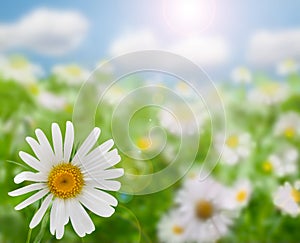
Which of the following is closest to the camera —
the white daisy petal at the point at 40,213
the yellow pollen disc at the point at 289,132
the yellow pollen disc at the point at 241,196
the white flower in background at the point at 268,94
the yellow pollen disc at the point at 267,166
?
the white daisy petal at the point at 40,213

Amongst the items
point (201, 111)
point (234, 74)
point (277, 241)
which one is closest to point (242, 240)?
point (277, 241)

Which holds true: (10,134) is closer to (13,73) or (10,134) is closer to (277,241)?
(13,73)

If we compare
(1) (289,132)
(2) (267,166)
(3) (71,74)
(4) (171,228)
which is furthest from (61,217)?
(3) (71,74)

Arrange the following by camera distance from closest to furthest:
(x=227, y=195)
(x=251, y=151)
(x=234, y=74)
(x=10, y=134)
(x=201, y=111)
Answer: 1. (x=227, y=195)
2. (x=10, y=134)
3. (x=251, y=151)
4. (x=201, y=111)
5. (x=234, y=74)

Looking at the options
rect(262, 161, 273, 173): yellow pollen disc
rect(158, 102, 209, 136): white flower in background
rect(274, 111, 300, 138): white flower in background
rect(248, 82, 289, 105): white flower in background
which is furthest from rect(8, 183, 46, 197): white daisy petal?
rect(248, 82, 289, 105): white flower in background

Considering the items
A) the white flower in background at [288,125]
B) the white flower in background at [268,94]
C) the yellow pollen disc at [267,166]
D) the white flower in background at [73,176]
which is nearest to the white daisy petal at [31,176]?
the white flower in background at [73,176]

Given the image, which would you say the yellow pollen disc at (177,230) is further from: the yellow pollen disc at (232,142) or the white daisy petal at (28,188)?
the white daisy petal at (28,188)

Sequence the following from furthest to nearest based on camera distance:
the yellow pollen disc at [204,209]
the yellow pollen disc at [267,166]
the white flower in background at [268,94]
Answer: the white flower in background at [268,94]
the yellow pollen disc at [267,166]
the yellow pollen disc at [204,209]
